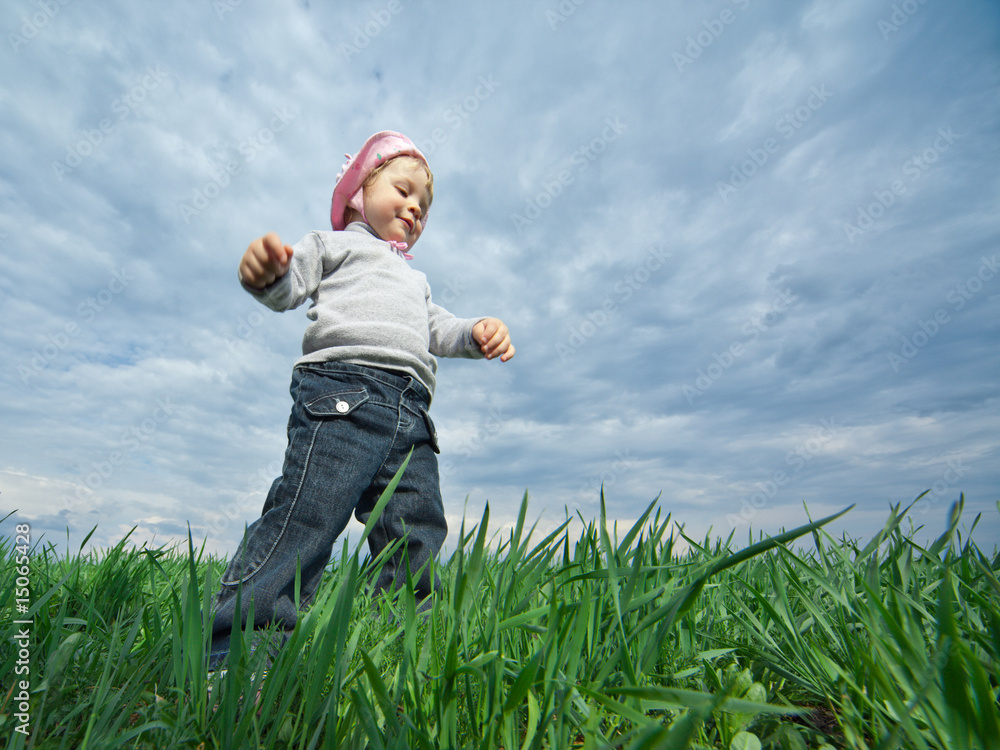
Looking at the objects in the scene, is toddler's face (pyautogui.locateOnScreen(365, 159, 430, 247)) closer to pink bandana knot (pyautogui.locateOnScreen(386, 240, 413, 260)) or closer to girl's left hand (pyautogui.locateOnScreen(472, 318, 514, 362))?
pink bandana knot (pyautogui.locateOnScreen(386, 240, 413, 260))

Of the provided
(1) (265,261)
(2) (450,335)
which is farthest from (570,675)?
(2) (450,335)

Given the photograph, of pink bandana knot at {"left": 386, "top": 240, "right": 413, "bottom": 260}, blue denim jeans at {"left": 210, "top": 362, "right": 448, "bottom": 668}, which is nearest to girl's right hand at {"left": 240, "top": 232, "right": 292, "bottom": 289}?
blue denim jeans at {"left": 210, "top": 362, "right": 448, "bottom": 668}

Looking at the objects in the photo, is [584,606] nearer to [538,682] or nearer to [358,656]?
[538,682]

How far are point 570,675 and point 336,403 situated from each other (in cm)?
160

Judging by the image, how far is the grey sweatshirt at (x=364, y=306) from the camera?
8.01 feet

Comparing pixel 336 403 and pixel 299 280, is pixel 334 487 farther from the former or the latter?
pixel 299 280

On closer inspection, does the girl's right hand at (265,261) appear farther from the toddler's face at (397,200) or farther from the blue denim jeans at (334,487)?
the toddler's face at (397,200)

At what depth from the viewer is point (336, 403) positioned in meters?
2.25

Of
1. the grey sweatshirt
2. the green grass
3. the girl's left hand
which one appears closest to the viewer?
the green grass

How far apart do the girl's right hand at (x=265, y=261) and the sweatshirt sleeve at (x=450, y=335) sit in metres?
0.80

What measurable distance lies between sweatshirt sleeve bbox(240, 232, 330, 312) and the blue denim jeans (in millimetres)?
287

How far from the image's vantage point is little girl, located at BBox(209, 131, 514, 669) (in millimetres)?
2102

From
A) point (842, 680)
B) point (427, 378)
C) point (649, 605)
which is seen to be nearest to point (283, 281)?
point (427, 378)

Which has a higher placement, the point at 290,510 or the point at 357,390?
the point at 357,390
